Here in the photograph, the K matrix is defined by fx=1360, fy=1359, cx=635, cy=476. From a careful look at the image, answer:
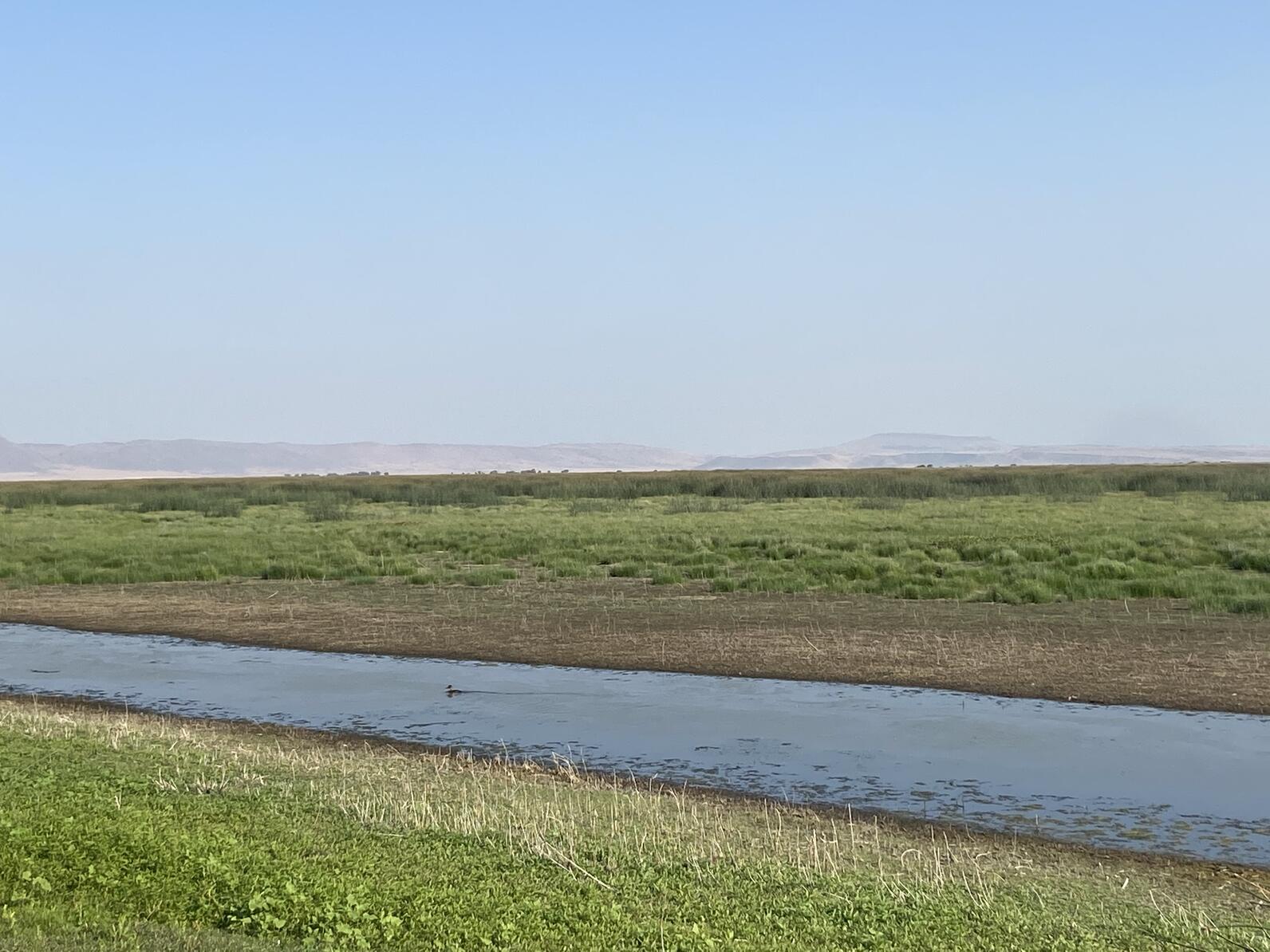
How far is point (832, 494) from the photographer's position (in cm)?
7106

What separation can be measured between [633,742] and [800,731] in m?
2.09

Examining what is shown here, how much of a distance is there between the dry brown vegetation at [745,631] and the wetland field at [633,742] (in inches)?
4.7

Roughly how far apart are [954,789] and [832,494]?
58.4m

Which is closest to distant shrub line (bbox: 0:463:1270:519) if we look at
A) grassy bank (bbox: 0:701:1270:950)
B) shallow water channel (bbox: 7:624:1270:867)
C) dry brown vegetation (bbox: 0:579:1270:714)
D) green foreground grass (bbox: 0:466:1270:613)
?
green foreground grass (bbox: 0:466:1270:613)

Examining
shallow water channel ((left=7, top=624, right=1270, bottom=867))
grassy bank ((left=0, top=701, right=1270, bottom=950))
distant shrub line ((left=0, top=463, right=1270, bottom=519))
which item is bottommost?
shallow water channel ((left=7, top=624, right=1270, bottom=867))

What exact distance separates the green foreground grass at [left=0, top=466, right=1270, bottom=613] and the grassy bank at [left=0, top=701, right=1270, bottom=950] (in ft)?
56.6

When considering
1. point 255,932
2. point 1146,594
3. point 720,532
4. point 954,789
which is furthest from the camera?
point 720,532

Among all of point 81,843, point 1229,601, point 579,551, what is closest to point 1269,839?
point 81,843

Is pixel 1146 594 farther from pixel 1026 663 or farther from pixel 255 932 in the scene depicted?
pixel 255 932

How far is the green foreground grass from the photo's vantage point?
30547 millimetres

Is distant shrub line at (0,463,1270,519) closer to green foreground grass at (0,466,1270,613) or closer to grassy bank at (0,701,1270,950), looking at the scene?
green foreground grass at (0,466,1270,613)

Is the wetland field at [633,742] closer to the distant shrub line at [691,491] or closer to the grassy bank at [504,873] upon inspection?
the grassy bank at [504,873]

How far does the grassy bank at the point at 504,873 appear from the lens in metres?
7.14

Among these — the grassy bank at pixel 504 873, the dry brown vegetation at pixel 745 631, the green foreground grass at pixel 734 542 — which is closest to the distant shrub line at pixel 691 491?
the green foreground grass at pixel 734 542
